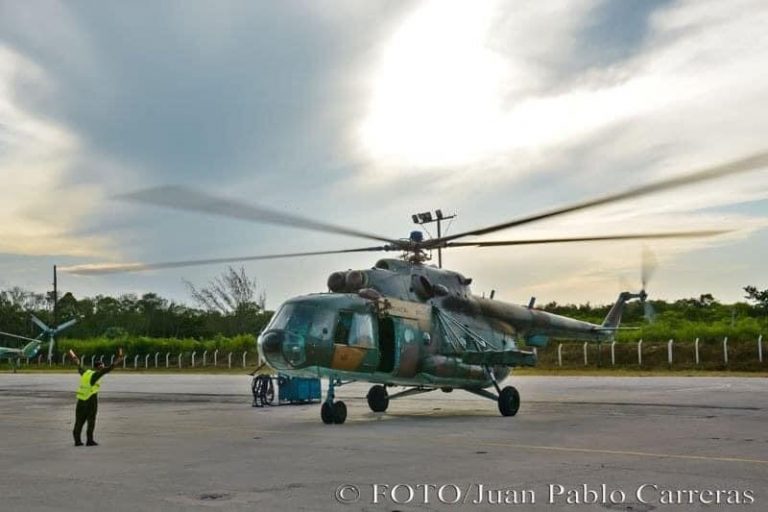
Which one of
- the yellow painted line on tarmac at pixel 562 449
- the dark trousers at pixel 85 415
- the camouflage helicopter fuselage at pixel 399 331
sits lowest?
the yellow painted line on tarmac at pixel 562 449

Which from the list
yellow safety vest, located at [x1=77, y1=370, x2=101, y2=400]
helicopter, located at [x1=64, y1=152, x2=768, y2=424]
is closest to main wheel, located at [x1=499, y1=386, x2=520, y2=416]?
helicopter, located at [x1=64, y1=152, x2=768, y2=424]

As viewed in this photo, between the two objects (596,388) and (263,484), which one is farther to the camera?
(596,388)

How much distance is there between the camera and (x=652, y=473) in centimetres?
997

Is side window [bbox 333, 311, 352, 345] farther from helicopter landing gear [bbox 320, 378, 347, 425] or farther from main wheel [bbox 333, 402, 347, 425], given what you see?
main wheel [bbox 333, 402, 347, 425]

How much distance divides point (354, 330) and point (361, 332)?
0.21 m

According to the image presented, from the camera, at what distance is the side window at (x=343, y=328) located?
16750mm

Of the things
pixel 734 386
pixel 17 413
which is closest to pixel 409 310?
pixel 17 413

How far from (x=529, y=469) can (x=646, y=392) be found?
17781 millimetres

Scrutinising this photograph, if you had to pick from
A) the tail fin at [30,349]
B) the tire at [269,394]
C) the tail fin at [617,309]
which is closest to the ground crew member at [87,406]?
the tire at [269,394]

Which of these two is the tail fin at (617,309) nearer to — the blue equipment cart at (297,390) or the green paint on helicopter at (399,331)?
the green paint on helicopter at (399,331)

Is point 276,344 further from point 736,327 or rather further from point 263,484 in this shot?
point 736,327

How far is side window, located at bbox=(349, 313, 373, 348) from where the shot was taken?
17.1 m

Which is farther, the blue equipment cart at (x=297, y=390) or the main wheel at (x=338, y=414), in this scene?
the blue equipment cart at (x=297, y=390)

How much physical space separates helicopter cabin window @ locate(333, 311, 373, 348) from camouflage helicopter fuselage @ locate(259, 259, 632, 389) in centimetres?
2
